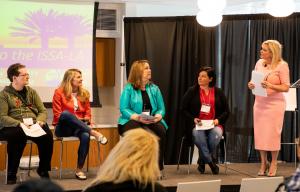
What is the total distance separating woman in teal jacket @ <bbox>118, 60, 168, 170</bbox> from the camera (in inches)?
210

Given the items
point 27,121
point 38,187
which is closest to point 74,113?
point 27,121

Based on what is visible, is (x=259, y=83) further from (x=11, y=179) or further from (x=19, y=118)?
(x=11, y=179)

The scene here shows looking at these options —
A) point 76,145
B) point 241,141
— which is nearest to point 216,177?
point 241,141

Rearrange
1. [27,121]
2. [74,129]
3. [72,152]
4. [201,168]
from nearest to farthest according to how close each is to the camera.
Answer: [27,121]
[74,129]
[201,168]
[72,152]

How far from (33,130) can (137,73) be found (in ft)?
3.82

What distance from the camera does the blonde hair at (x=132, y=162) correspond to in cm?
229

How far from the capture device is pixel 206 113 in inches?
223

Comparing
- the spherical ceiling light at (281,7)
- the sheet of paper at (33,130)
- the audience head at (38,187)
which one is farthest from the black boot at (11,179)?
the audience head at (38,187)

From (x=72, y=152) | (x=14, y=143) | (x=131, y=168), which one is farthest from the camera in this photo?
(x=72, y=152)

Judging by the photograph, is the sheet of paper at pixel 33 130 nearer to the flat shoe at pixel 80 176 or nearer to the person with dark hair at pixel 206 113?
the flat shoe at pixel 80 176

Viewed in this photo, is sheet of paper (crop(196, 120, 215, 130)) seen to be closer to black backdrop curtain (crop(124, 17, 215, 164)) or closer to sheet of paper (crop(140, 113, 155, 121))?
sheet of paper (crop(140, 113, 155, 121))

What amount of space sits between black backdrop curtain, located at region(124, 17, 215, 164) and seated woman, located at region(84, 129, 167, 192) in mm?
4863

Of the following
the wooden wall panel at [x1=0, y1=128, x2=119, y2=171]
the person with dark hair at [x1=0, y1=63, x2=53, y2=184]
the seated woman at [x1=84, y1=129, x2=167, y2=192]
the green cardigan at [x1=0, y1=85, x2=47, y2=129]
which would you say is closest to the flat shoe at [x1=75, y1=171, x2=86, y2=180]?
the person with dark hair at [x1=0, y1=63, x2=53, y2=184]

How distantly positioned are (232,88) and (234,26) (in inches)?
32.9
